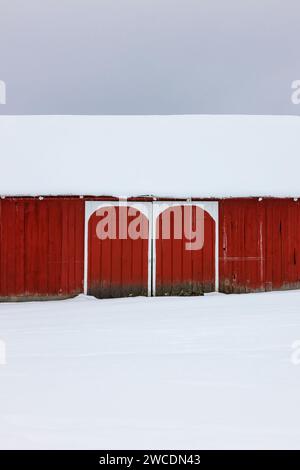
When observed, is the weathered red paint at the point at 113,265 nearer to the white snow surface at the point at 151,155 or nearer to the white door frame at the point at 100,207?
the white door frame at the point at 100,207

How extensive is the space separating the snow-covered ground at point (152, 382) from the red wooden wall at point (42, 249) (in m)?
3.14

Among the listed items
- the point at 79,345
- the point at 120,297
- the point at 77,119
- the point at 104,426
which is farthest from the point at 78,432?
the point at 77,119

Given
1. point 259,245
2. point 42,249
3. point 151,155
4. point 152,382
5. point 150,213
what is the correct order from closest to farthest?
point 152,382 < point 42,249 < point 150,213 < point 259,245 < point 151,155

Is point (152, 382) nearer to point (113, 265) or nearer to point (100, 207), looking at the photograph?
point (113, 265)

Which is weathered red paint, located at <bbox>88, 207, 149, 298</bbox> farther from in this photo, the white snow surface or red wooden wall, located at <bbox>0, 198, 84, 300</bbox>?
the white snow surface

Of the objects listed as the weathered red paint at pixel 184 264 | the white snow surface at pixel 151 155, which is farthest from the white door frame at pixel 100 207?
the white snow surface at pixel 151 155

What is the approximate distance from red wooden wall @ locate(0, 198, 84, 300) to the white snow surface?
472 millimetres

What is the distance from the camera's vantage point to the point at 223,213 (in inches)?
418

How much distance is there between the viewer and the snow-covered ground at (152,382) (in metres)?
3.02

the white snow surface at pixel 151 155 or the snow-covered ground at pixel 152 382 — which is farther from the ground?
the white snow surface at pixel 151 155

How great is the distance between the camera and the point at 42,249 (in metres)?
10.4

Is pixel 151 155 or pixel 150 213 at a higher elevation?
pixel 151 155

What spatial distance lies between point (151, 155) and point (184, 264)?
343 centimetres

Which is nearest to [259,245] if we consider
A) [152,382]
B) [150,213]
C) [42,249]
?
[150,213]
